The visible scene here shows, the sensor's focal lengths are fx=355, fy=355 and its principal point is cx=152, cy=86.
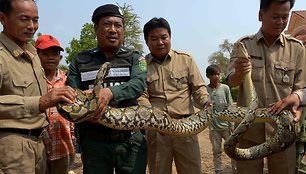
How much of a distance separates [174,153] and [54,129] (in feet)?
5.96

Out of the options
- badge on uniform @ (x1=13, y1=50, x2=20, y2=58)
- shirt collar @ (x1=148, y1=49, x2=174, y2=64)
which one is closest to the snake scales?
badge on uniform @ (x1=13, y1=50, x2=20, y2=58)

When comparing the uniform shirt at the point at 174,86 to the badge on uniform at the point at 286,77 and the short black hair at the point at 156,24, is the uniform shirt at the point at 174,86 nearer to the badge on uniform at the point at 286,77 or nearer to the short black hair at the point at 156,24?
the short black hair at the point at 156,24

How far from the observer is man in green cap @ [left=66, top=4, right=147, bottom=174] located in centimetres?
387

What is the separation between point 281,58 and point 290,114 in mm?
821

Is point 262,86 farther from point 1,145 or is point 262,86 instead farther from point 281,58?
point 1,145

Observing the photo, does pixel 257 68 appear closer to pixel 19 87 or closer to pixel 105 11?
pixel 105 11

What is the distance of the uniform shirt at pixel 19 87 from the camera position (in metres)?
3.42

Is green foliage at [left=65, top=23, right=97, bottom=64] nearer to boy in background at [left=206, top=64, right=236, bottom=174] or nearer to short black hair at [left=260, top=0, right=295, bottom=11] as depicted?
boy in background at [left=206, top=64, right=236, bottom=174]

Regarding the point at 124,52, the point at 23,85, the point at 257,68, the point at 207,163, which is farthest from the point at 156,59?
the point at 207,163

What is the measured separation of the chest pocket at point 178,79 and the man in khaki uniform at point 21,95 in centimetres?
205

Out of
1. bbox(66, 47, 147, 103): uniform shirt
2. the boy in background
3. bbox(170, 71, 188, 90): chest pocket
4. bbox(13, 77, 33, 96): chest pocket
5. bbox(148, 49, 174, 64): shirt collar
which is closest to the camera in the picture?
bbox(13, 77, 33, 96): chest pocket

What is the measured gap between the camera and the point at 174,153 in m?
5.32

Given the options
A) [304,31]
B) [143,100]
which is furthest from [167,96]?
[304,31]

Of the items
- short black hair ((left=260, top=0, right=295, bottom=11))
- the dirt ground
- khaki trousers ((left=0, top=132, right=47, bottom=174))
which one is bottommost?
the dirt ground
